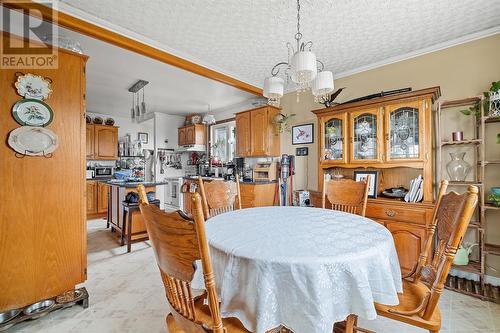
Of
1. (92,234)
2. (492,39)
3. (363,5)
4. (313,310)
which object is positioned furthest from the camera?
(92,234)

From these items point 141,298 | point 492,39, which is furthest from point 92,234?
point 492,39

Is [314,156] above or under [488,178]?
above

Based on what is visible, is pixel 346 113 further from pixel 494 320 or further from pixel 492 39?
pixel 494 320

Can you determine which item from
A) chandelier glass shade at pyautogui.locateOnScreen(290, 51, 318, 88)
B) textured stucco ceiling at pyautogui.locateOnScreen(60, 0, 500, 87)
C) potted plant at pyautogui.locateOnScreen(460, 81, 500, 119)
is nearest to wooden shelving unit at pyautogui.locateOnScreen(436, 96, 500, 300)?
potted plant at pyautogui.locateOnScreen(460, 81, 500, 119)

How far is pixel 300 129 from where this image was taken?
3854mm

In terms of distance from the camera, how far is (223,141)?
228 inches

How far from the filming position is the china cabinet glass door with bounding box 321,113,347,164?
2.93m

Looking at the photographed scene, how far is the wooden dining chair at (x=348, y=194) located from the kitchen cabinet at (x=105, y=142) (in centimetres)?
559

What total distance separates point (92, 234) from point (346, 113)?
4575 mm

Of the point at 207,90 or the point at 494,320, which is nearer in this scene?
the point at 494,320

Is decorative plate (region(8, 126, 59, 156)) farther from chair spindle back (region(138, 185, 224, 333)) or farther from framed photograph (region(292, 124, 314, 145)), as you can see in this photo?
framed photograph (region(292, 124, 314, 145))

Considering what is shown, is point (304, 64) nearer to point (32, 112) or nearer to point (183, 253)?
point (183, 253)

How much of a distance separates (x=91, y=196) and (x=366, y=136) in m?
5.77

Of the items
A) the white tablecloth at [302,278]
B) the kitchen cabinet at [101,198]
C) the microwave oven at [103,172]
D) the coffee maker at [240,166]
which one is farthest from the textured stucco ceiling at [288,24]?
the microwave oven at [103,172]
